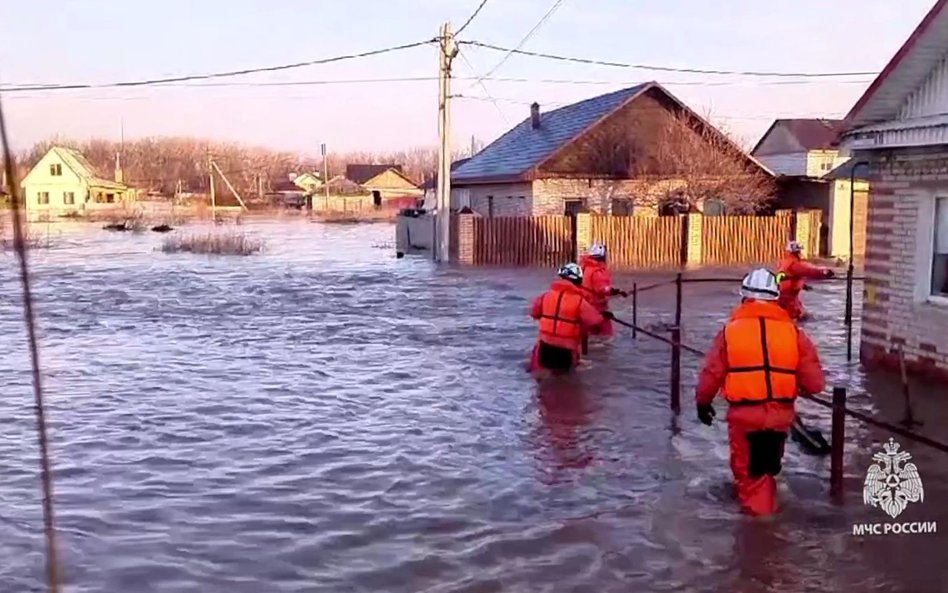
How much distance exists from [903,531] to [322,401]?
596 centimetres

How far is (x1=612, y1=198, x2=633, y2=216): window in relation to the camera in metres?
33.9

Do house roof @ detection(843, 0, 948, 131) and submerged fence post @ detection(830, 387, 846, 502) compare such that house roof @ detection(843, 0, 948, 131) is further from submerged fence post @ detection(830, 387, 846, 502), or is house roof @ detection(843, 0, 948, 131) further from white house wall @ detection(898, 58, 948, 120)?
submerged fence post @ detection(830, 387, 846, 502)

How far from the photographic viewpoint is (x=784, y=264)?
1426 centimetres

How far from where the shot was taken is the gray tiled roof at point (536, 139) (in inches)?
1331

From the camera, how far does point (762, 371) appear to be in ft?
20.2

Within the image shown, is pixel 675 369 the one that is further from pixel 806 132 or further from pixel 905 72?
pixel 806 132

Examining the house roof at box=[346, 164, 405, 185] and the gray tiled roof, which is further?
the house roof at box=[346, 164, 405, 185]

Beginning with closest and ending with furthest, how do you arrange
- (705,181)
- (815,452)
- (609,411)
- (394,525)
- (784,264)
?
(394,525) < (815,452) < (609,411) < (784,264) < (705,181)

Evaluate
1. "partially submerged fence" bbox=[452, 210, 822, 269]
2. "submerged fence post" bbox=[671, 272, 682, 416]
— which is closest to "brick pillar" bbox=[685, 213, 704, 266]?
"partially submerged fence" bbox=[452, 210, 822, 269]

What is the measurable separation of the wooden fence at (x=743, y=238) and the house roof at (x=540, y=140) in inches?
111

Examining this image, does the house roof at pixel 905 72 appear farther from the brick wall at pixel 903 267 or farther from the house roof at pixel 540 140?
the house roof at pixel 540 140

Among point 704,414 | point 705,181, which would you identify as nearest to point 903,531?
point 704,414

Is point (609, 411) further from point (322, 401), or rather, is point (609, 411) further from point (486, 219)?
point (486, 219)

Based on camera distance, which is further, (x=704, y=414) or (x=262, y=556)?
(x=704, y=414)
